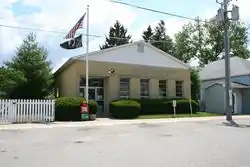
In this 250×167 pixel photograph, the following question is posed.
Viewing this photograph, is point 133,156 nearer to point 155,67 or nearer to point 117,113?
point 117,113

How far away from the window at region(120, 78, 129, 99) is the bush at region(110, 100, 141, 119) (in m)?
3.24

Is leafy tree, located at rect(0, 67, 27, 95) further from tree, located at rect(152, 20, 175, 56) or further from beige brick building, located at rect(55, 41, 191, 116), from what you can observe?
tree, located at rect(152, 20, 175, 56)

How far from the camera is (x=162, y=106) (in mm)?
30484

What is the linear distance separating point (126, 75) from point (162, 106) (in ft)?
12.9

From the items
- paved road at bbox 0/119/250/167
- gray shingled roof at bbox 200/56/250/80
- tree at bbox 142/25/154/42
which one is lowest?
paved road at bbox 0/119/250/167

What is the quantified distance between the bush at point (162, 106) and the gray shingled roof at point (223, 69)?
9.18m

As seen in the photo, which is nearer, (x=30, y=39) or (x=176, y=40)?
(x=30, y=39)

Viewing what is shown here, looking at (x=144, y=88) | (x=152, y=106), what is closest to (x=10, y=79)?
(x=144, y=88)

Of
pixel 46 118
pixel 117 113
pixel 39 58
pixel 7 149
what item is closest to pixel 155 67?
pixel 117 113

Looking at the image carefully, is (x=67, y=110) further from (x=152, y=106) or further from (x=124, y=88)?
(x=152, y=106)

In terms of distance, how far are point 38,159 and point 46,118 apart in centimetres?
1347

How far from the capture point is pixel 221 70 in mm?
41562

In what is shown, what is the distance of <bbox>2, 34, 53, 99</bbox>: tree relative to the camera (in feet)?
90.8

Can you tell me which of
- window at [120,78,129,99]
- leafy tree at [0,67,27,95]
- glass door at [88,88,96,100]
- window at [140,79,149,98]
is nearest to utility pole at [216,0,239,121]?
window at [140,79,149,98]
